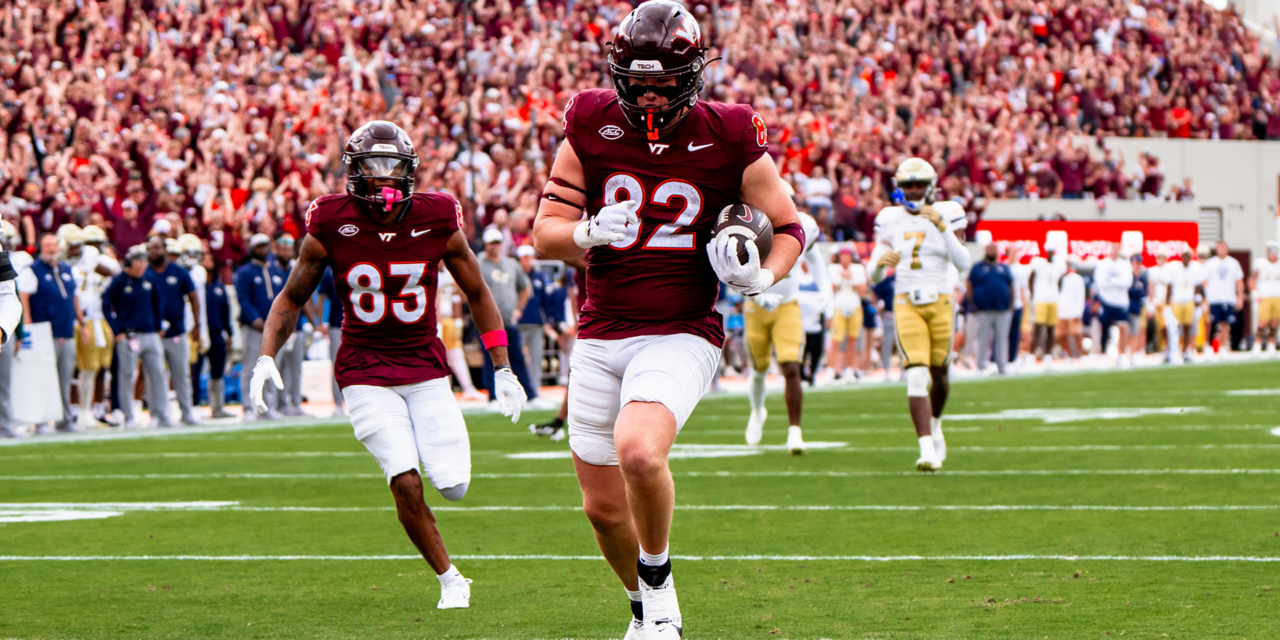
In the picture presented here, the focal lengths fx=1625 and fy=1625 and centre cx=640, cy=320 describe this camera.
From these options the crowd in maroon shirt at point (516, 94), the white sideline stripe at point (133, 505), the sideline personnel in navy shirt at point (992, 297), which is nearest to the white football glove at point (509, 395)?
the white sideline stripe at point (133, 505)

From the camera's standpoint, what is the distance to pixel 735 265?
14.5 ft

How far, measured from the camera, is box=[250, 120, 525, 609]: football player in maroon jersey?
6.12m

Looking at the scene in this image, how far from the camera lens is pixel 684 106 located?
4.75 meters

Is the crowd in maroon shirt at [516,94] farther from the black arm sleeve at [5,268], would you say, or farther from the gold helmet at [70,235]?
the black arm sleeve at [5,268]

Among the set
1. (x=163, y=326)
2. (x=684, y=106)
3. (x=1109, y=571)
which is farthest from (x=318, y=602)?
(x=163, y=326)

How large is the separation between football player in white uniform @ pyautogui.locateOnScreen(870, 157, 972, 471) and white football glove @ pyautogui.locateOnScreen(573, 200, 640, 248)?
555 centimetres

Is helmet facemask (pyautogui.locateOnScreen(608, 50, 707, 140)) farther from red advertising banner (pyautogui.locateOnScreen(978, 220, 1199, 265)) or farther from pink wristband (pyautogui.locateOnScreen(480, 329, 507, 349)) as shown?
red advertising banner (pyautogui.locateOnScreen(978, 220, 1199, 265))

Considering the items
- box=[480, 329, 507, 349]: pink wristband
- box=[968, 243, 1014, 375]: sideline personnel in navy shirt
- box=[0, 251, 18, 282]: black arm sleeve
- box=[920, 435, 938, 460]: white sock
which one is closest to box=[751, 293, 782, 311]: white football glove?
box=[920, 435, 938, 460]: white sock

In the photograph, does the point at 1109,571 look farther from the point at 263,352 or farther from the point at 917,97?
the point at 917,97

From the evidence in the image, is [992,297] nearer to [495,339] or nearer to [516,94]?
[516,94]

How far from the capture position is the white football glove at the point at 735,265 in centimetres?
442

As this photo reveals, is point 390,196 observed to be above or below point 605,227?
above

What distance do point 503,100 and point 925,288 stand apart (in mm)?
13861

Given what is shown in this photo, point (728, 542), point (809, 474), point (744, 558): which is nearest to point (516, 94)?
point (809, 474)
